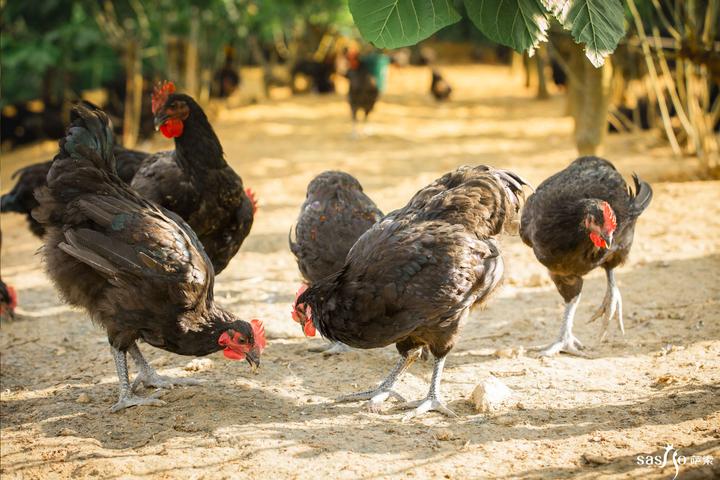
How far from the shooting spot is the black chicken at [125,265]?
4426 mm

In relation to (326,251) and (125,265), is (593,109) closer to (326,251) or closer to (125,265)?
(326,251)

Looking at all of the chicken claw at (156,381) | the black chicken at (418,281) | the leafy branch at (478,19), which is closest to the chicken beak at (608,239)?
the black chicken at (418,281)

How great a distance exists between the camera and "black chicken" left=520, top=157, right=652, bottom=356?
16.2ft

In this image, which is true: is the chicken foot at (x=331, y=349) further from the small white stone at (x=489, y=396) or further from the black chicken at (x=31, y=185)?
the black chicken at (x=31, y=185)

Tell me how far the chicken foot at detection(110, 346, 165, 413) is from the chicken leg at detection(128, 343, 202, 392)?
0.15 m

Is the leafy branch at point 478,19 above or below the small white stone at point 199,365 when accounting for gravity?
above

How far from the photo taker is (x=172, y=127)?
18.3ft

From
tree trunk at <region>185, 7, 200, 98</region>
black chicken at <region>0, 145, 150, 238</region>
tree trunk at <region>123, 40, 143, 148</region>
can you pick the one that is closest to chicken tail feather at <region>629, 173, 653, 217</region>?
black chicken at <region>0, 145, 150, 238</region>

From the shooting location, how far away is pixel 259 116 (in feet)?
53.9

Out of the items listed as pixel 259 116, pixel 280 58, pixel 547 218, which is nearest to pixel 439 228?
pixel 547 218

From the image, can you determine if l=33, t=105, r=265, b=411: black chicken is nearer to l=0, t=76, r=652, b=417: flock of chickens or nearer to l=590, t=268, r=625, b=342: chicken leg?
l=0, t=76, r=652, b=417: flock of chickens
